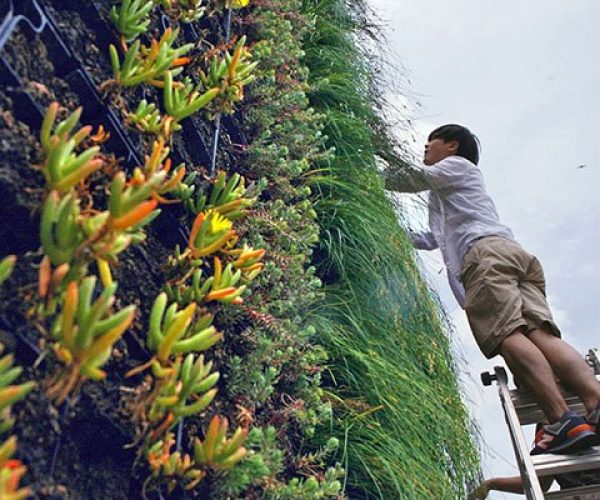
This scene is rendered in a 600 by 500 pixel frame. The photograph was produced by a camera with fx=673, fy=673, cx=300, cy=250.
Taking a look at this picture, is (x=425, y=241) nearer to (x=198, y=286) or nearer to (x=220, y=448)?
(x=198, y=286)

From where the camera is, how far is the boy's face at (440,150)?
3.52 metres

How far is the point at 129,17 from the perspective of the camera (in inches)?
43.9

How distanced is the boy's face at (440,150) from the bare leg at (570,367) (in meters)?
1.16

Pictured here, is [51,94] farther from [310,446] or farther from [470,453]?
[470,453]

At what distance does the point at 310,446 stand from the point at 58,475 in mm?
907

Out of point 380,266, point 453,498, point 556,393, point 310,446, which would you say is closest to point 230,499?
point 310,446

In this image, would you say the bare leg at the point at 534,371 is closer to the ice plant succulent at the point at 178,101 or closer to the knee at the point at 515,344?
the knee at the point at 515,344

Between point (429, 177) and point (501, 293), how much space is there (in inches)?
23.4

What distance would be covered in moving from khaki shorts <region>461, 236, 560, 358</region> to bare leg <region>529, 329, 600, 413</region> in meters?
0.06

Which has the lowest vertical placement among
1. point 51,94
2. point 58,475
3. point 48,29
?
point 58,475

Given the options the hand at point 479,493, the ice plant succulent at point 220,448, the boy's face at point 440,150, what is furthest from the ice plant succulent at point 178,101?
the boy's face at point 440,150

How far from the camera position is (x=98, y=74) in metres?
1.12

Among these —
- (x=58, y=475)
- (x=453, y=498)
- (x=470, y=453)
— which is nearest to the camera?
(x=58, y=475)

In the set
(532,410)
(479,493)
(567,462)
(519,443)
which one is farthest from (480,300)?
(479,493)
